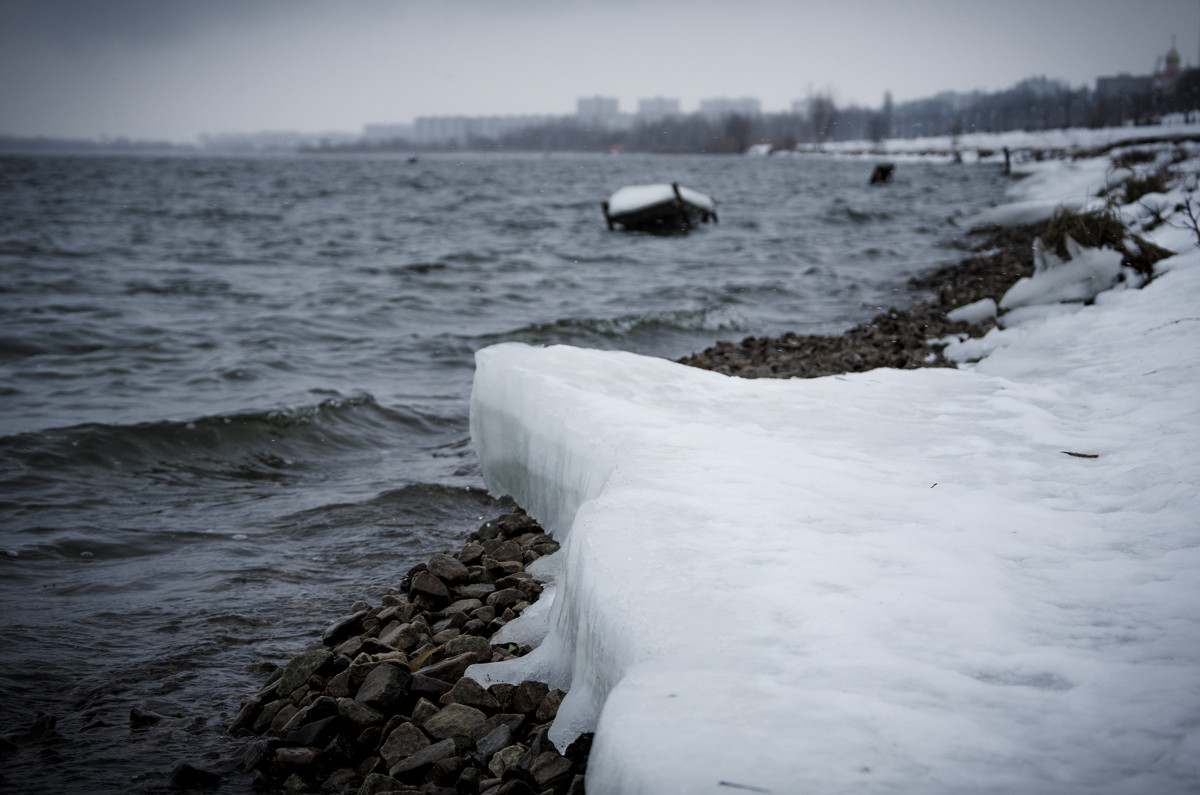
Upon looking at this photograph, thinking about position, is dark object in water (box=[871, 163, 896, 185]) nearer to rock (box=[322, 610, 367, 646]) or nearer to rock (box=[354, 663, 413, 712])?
rock (box=[322, 610, 367, 646])

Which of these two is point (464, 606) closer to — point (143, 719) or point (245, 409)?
point (143, 719)

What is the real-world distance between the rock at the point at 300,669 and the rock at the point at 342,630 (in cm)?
26

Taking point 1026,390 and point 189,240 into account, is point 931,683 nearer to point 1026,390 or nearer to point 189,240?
point 1026,390

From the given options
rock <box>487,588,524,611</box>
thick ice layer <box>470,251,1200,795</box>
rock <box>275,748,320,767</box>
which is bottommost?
rock <box>275,748,320,767</box>

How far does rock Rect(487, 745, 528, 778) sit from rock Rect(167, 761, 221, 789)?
900mm

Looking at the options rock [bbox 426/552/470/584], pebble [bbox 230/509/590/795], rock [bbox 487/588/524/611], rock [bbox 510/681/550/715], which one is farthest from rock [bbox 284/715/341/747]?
rock [bbox 426/552/470/584]

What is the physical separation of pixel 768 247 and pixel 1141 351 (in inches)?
504

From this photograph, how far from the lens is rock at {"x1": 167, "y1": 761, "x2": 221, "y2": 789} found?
7.15ft

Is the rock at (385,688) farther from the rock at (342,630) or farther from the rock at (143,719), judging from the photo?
the rock at (143,719)

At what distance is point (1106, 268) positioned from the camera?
241 inches

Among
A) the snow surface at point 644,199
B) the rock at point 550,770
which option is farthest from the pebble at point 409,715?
the snow surface at point 644,199

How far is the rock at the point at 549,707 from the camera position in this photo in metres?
2.13

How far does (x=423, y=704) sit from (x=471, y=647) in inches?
13.8

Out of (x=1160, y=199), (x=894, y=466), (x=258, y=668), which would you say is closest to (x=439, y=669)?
(x=258, y=668)
